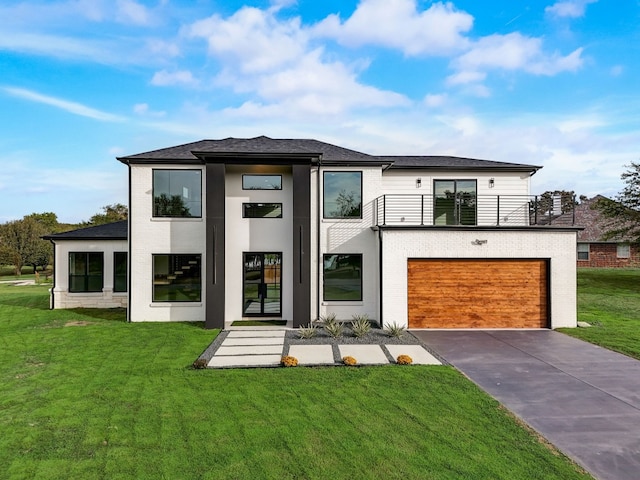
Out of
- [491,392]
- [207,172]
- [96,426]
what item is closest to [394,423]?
[491,392]

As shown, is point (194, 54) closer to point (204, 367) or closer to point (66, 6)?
point (66, 6)

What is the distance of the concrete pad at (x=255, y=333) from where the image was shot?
11.2 metres

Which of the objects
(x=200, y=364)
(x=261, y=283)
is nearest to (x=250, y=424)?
(x=200, y=364)

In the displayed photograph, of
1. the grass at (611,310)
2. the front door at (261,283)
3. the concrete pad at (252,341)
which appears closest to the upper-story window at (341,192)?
the front door at (261,283)

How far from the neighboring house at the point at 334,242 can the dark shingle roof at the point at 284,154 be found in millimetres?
68

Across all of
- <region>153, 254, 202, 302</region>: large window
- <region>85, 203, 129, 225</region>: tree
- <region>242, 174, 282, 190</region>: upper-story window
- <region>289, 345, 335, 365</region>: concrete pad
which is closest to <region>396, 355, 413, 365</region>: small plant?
<region>289, 345, 335, 365</region>: concrete pad

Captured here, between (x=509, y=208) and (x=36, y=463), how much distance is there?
16.6 meters

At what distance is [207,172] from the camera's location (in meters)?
12.4

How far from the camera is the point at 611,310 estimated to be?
15312mm

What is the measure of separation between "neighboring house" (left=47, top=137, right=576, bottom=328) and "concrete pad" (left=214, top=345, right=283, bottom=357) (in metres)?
2.56

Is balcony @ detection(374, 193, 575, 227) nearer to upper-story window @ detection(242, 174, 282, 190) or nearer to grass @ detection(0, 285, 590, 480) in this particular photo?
upper-story window @ detection(242, 174, 282, 190)

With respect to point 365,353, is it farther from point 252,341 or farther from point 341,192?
point 341,192

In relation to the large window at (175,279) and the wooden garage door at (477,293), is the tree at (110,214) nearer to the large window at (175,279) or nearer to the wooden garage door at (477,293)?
the large window at (175,279)

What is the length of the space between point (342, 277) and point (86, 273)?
12.3 m
